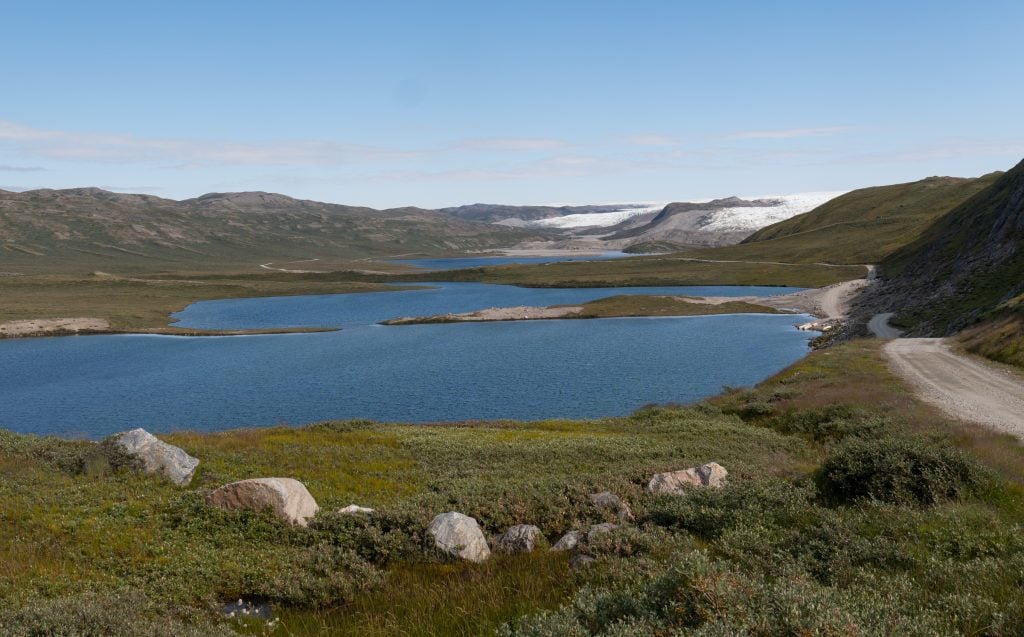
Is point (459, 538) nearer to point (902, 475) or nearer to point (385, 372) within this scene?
point (902, 475)

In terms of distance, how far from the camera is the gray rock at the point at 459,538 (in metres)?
14.6

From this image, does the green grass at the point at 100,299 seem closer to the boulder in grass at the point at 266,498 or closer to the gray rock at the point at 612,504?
the boulder in grass at the point at 266,498

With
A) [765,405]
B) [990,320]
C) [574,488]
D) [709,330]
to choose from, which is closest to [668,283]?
[709,330]

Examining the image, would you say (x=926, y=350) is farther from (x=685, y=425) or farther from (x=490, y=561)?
(x=490, y=561)

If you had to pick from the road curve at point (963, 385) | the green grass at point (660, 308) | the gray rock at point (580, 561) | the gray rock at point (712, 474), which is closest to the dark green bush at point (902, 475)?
the gray rock at point (712, 474)

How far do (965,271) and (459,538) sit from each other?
11709 cm

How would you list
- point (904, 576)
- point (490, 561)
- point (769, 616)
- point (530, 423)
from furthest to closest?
point (530, 423) < point (490, 561) < point (904, 576) < point (769, 616)

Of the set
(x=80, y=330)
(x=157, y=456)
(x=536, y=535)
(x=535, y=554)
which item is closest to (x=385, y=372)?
(x=157, y=456)

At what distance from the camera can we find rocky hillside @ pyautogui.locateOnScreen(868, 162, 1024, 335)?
83.4 meters

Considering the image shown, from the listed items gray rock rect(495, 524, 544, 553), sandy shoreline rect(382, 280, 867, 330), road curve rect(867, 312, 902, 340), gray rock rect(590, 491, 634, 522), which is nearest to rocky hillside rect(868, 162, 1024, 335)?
road curve rect(867, 312, 902, 340)

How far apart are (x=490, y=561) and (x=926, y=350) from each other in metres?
63.0

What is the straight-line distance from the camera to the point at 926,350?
201 ft

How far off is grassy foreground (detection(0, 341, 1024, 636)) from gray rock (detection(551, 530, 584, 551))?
60 cm

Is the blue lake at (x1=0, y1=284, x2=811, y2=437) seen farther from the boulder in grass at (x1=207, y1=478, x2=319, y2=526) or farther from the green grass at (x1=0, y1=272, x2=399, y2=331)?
the boulder in grass at (x1=207, y1=478, x2=319, y2=526)
